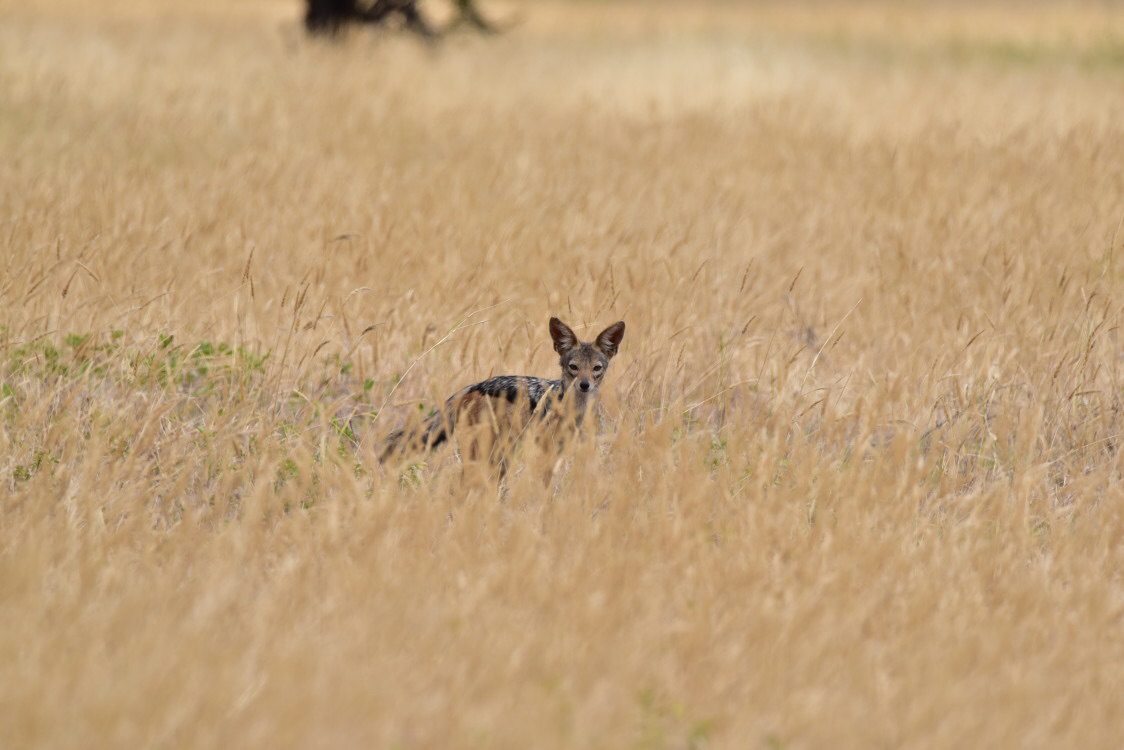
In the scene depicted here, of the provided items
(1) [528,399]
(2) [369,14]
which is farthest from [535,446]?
(2) [369,14]

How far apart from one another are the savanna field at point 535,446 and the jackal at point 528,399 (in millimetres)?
154

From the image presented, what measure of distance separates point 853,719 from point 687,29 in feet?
84.1

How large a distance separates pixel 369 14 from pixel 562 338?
12.4 metres

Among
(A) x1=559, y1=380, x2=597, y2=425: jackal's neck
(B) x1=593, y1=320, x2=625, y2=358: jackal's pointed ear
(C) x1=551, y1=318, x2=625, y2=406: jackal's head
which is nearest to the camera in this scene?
(A) x1=559, y1=380, x2=597, y2=425: jackal's neck

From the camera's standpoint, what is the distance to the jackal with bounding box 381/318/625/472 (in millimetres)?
5023

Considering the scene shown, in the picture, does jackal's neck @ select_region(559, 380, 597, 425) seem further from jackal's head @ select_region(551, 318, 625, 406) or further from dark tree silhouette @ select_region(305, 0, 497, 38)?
dark tree silhouette @ select_region(305, 0, 497, 38)

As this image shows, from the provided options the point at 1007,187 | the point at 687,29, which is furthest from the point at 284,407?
the point at 687,29

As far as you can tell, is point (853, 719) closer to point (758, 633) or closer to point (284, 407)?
point (758, 633)

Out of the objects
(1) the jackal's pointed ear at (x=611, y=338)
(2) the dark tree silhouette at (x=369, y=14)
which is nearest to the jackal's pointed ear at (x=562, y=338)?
(1) the jackal's pointed ear at (x=611, y=338)

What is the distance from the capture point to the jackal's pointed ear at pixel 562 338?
546cm

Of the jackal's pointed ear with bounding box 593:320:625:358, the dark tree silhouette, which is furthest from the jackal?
the dark tree silhouette

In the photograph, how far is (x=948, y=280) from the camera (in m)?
7.25

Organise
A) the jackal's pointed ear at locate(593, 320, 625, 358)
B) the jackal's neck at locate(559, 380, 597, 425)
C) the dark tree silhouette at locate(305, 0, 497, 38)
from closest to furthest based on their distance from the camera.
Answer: the jackal's neck at locate(559, 380, 597, 425) < the jackal's pointed ear at locate(593, 320, 625, 358) < the dark tree silhouette at locate(305, 0, 497, 38)

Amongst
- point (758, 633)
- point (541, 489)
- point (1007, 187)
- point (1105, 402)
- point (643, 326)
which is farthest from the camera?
point (1007, 187)
